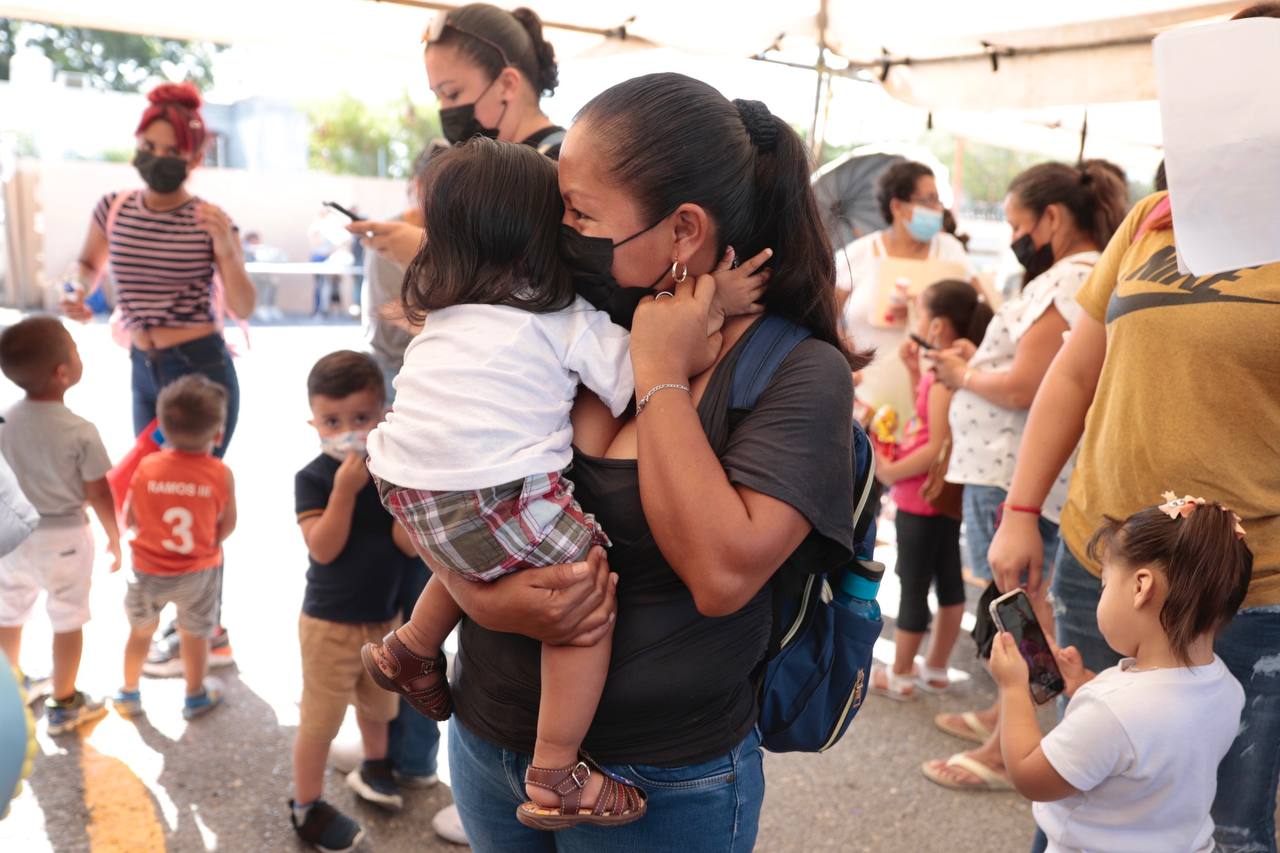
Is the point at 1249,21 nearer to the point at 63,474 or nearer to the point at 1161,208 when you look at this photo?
the point at 1161,208

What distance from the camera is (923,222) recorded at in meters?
4.67

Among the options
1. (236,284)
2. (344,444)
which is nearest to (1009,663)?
(344,444)

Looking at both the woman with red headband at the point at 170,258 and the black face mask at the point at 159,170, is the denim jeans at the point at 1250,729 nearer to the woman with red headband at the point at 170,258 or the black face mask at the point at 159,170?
the woman with red headband at the point at 170,258

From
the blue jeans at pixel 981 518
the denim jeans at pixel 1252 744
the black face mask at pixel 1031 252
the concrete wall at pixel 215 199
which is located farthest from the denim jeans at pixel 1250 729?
the concrete wall at pixel 215 199

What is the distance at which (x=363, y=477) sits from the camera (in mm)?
2674

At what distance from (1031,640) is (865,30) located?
4.11m

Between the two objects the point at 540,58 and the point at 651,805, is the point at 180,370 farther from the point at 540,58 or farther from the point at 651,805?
the point at 651,805

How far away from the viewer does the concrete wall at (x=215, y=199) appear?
18.0 meters

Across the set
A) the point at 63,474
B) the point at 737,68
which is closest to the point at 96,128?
the point at 737,68

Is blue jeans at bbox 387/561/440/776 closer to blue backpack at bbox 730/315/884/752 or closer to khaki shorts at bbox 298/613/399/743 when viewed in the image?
khaki shorts at bbox 298/613/399/743

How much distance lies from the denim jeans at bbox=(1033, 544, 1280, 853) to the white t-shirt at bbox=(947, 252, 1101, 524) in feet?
4.13

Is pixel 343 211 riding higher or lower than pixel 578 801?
higher

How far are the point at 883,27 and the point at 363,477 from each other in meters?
3.87

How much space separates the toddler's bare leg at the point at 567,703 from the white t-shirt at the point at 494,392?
23 centimetres
